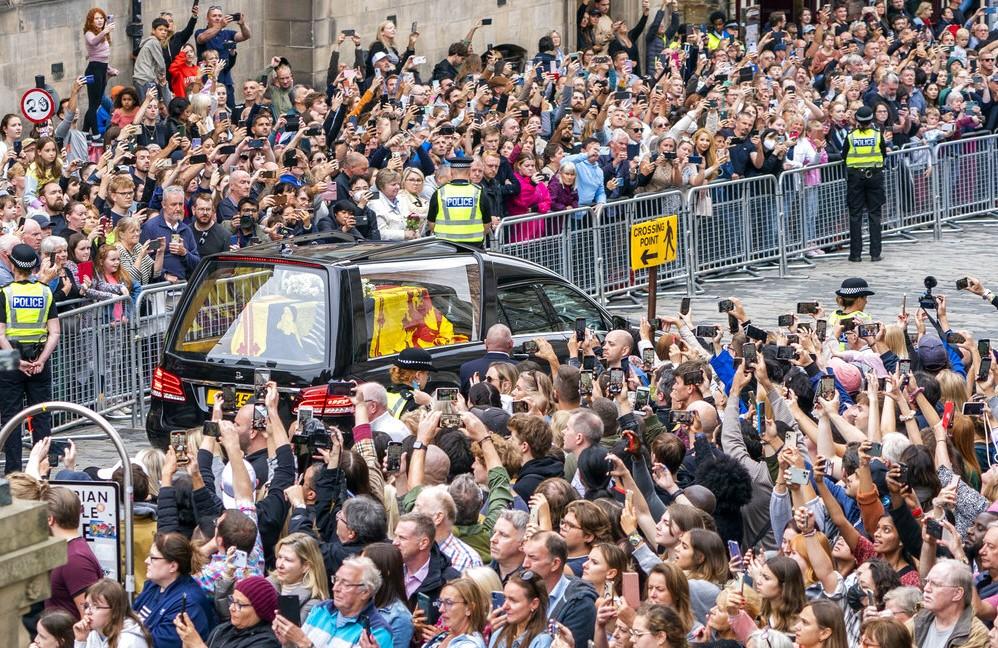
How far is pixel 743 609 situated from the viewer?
8516 mm

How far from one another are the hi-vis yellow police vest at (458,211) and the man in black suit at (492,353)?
12.5ft

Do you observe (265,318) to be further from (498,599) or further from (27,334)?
(498,599)

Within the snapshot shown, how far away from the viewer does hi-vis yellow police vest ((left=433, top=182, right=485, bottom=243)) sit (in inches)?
703

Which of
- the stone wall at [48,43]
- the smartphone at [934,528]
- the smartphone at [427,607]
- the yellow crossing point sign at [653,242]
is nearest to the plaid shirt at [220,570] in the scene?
the smartphone at [427,607]

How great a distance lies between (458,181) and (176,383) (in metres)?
4.94

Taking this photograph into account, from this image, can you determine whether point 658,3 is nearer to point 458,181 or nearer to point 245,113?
point 245,113

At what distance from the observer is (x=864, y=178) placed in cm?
2239

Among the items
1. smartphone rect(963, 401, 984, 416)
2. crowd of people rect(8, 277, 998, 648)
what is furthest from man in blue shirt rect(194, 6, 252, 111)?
smartphone rect(963, 401, 984, 416)

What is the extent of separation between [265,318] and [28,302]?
2243 mm

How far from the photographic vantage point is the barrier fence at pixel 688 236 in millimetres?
15992

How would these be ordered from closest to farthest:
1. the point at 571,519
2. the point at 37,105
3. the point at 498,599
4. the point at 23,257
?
1. the point at 498,599
2. the point at 571,519
3. the point at 23,257
4. the point at 37,105

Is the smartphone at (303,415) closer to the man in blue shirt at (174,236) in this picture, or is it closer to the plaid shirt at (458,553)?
the plaid shirt at (458,553)

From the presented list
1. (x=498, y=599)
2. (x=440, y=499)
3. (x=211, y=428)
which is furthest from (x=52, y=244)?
(x=498, y=599)

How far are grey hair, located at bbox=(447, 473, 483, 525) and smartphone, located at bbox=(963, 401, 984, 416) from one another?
3.08 meters
